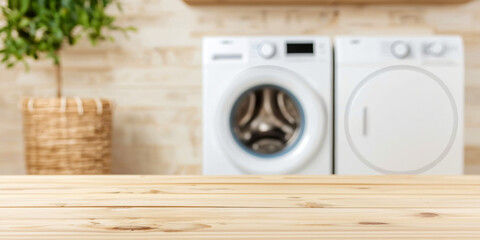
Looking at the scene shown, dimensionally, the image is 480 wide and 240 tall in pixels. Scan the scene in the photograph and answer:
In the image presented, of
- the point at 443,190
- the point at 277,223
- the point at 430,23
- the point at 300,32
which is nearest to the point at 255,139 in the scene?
the point at 300,32

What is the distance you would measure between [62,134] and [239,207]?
1.94m

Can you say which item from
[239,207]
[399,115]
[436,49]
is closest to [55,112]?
[399,115]

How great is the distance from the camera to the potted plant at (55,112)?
2.30 meters

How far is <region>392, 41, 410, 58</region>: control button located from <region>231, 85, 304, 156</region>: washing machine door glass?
511mm

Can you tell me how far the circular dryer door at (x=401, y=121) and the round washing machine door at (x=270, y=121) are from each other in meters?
0.17

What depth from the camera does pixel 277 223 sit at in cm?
46

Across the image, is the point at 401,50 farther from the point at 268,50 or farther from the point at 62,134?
the point at 62,134

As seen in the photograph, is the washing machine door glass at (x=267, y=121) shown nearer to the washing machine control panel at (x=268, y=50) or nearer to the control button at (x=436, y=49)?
the washing machine control panel at (x=268, y=50)

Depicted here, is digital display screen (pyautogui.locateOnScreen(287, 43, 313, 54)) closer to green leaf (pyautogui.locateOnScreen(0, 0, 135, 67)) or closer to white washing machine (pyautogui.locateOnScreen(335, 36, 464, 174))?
white washing machine (pyautogui.locateOnScreen(335, 36, 464, 174))

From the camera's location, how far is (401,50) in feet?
7.66

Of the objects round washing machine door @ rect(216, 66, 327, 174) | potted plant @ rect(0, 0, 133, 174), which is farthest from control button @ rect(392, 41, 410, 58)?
potted plant @ rect(0, 0, 133, 174)

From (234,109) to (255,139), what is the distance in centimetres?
18

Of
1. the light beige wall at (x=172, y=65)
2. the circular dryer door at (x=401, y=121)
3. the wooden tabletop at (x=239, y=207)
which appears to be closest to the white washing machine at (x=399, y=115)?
the circular dryer door at (x=401, y=121)

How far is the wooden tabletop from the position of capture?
1.45ft
